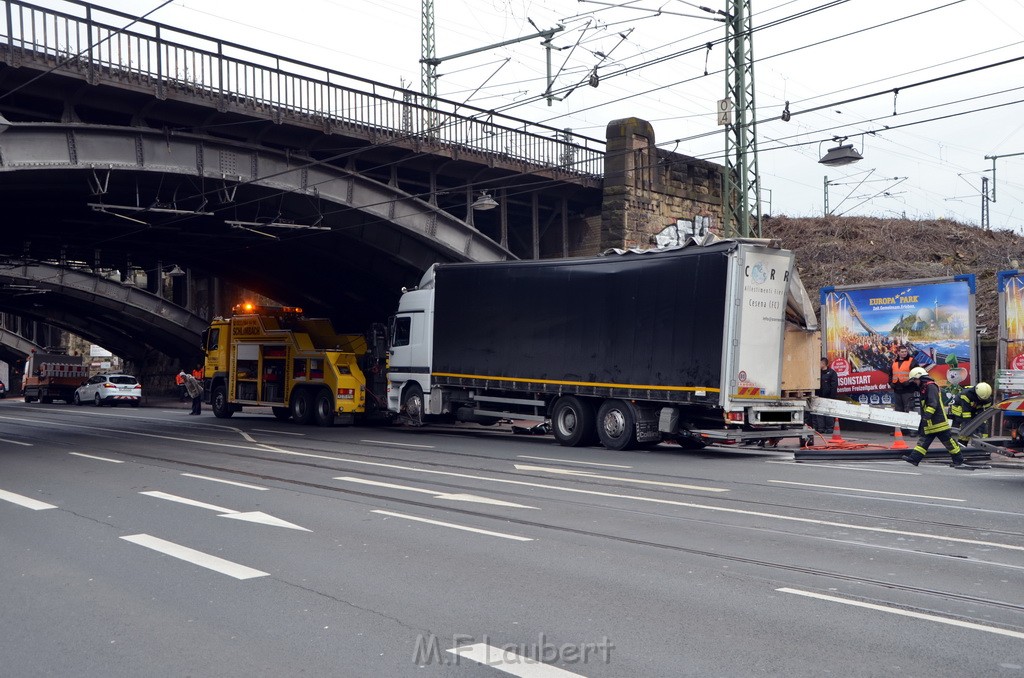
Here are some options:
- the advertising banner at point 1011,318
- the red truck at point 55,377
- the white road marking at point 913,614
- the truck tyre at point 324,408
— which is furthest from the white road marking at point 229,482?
the red truck at point 55,377

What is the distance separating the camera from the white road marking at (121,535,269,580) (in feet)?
22.4

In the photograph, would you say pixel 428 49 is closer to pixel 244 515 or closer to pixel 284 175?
pixel 284 175

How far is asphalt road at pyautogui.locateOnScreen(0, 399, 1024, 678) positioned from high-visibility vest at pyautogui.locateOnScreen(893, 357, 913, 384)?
5.73 meters

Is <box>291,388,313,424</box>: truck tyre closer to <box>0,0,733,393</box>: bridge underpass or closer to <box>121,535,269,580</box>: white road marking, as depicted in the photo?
<box>0,0,733,393</box>: bridge underpass

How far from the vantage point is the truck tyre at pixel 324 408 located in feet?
83.2

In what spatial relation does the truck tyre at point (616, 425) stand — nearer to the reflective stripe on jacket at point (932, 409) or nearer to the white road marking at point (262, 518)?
the reflective stripe on jacket at point (932, 409)

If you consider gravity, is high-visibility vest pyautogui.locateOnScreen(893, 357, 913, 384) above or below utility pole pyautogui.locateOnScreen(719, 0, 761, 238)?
below

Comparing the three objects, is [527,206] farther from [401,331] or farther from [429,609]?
[429,609]

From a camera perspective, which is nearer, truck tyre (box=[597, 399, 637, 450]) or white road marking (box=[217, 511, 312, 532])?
white road marking (box=[217, 511, 312, 532])

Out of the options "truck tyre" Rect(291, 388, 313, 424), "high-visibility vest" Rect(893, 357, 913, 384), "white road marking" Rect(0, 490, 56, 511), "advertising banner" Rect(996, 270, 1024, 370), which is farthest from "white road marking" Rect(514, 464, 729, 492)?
"truck tyre" Rect(291, 388, 313, 424)

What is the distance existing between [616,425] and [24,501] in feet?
33.2

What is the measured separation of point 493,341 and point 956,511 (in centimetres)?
1192

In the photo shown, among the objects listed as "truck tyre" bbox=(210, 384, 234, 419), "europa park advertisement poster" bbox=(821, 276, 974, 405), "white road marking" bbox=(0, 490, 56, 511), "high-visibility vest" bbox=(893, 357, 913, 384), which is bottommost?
"white road marking" bbox=(0, 490, 56, 511)

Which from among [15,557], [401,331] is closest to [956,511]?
[15,557]
